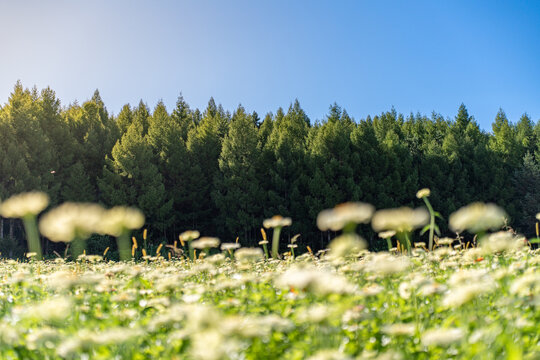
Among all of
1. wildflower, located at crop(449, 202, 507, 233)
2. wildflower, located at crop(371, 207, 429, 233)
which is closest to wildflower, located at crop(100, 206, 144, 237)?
wildflower, located at crop(371, 207, 429, 233)

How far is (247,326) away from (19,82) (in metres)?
28.3

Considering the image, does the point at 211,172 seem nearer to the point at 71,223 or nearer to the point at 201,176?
the point at 201,176

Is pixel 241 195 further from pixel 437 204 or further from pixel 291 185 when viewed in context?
pixel 437 204

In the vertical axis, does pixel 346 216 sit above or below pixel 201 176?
below

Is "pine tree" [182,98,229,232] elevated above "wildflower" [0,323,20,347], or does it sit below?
above

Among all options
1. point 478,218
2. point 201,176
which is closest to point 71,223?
point 478,218

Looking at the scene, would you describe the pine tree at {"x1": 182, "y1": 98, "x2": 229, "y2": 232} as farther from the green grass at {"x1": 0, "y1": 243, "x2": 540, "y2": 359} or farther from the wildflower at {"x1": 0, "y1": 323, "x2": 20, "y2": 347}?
the wildflower at {"x1": 0, "y1": 323, "x2": 20, "y2": 347}

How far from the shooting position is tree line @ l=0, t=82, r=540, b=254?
70.4 ft

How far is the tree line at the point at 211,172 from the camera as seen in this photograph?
21.5 metres

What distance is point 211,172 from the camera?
25.6 m

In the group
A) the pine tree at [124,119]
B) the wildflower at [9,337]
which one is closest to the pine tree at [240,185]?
the pine tree at [124,119]

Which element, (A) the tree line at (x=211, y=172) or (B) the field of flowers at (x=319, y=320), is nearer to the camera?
(B) the field of flowers at (x=319, y=320)

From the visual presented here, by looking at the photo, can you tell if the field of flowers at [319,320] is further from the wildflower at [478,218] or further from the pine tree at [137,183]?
the pine tree at [137,183]

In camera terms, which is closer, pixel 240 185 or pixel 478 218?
pixel 478 218
